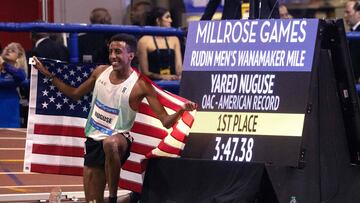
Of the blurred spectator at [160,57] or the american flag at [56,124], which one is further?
the blurred spectator at [160,57]

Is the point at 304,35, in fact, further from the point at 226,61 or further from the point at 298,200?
the point at 298,200

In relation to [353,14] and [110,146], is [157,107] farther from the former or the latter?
[353,14]

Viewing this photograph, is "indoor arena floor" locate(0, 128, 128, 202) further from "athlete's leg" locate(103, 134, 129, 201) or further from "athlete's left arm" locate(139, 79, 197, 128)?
"athlete's left arm" locate(139, 79, 197, 128)

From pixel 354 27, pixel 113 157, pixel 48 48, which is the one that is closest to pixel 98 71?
pixel 113 157

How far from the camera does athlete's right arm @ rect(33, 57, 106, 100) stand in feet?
30.2

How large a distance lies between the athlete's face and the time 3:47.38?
105 cm

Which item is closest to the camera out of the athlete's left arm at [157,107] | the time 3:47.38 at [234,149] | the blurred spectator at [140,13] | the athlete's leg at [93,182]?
the time 3:47.38 at [234,149]

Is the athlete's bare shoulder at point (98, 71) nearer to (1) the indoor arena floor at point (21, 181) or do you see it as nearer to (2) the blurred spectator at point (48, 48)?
(1) the indoor arena floor at point (21, 181)

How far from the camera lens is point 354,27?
43.8 ft

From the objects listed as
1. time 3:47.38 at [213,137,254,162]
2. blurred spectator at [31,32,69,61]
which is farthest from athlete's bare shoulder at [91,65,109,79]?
blurred spectator at [31,32,69,61]

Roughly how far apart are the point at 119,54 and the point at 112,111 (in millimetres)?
499

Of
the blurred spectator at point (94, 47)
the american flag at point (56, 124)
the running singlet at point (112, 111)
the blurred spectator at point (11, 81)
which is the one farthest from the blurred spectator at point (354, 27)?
the running singlet at point (112, 111)

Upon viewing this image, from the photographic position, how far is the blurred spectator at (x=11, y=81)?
12617 millimetres

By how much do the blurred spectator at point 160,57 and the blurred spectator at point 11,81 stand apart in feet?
4.99
